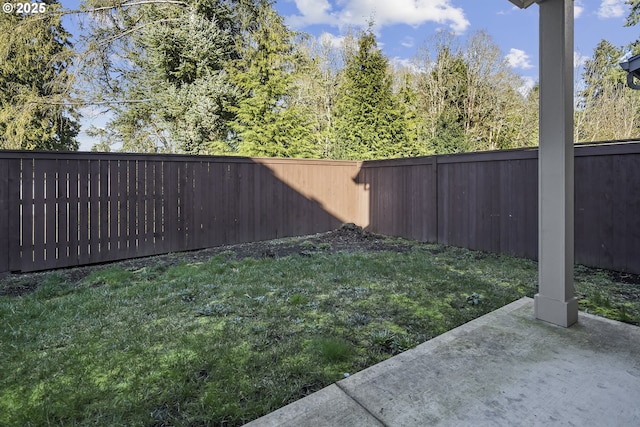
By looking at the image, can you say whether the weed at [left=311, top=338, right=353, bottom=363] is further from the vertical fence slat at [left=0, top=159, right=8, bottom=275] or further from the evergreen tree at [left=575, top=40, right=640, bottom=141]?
the evergreen tree at [left=575, top=40, right=640, bottom=141]

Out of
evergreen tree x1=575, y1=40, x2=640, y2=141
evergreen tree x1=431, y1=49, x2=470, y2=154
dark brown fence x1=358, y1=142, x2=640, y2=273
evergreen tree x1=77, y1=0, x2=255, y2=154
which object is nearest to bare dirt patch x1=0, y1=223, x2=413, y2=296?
dark brown fence x1=358, y1=142, x2=640, y2=273

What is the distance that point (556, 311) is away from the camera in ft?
7.28

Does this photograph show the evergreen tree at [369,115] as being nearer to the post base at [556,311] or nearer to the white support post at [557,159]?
the white support post at [557,159]

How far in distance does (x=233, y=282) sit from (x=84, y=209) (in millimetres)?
2566

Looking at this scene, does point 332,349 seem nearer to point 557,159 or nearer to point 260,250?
point 557,159

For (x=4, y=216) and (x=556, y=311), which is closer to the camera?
(x=556, y=311)

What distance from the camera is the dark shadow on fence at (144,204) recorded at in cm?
430

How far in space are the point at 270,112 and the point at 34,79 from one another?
24.7ft

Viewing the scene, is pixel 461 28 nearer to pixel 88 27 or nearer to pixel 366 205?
pixel 366 205

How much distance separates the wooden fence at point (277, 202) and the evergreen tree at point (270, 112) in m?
2.87

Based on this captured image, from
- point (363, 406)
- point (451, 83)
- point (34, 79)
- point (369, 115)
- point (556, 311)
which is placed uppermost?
point (451, 83)

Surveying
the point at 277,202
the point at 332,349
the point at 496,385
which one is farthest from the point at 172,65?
the point at 496,385

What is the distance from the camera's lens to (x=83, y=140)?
12.4 metres

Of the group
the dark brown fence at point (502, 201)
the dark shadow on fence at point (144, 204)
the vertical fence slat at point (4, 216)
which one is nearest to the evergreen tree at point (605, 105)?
the dark brown fence at point (502, 201)
